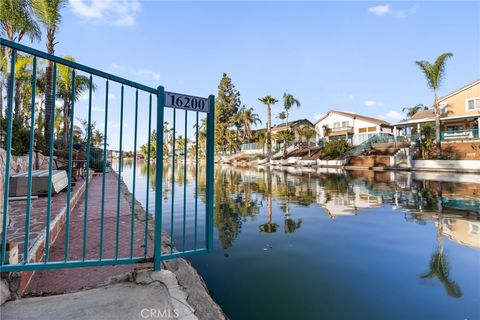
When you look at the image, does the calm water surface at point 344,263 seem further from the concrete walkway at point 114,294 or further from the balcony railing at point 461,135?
the balcony railing at point 461,135

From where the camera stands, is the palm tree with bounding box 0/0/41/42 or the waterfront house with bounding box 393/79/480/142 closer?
the palm tree with bounding box 0/0/41/42

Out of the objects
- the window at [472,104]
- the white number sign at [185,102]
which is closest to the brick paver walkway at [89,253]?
the white number sign at [185,102]

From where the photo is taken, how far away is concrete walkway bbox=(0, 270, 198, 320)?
227cm

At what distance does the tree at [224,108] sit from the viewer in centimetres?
7156

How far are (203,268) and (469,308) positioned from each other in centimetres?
315

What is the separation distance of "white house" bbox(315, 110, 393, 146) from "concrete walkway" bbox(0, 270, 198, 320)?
165 ft

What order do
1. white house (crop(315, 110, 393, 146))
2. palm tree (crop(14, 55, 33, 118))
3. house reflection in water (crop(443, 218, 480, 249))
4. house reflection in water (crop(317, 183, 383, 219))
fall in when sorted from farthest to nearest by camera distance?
1. white house (crop(315, 110, 393, 146))
2. palm tree (crop(14, 55, 33, 118))
3. house reflection in water (crop(317, 183, 383, 219))
4. house reflection in water (crop(443, 218, 480, 249))

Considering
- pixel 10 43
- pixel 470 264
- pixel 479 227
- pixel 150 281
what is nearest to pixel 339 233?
pixel 470 264

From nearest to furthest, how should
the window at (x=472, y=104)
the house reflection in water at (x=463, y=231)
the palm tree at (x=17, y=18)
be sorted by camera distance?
the house reflection in water at (x=463, y=231) < the palm tree at (x=17, y=18) < the window at (x=472, y=104)

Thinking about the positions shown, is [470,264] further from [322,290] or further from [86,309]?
[86,309]

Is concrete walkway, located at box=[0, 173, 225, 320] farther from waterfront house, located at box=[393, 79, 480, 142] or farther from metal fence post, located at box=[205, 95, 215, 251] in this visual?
waterfront house, located at box=[393, 79, 480, 142]

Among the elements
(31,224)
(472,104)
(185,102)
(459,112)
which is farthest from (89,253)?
(472,104)

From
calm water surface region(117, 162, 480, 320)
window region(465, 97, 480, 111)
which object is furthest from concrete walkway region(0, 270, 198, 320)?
window region(465, 97, 480, 111)

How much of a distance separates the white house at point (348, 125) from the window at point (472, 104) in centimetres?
1654
